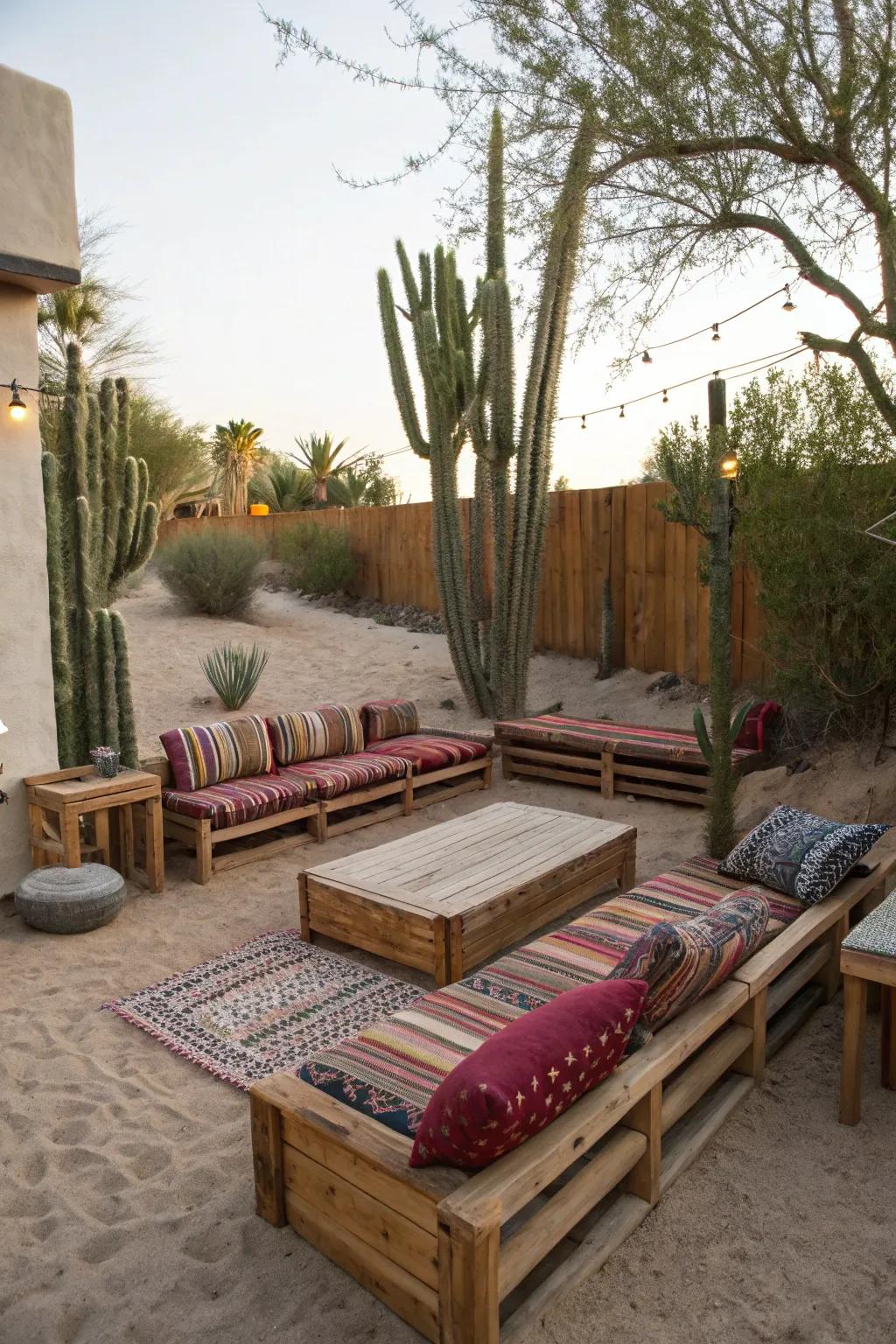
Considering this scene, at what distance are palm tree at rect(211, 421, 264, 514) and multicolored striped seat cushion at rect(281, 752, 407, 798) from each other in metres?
20.7

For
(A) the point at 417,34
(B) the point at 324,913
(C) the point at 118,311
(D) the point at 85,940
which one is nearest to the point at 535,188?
(A) the point at 417,34

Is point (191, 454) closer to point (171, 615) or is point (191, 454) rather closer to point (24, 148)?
point (171, 615)

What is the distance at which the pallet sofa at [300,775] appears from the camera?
548 centimetres

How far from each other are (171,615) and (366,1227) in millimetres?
11270

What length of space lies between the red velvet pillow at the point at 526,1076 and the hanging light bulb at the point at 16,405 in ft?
13.8

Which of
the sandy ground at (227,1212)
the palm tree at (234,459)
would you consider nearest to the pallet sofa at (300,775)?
the sandy ground at (227,1212)

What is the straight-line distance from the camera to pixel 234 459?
26.3 meters

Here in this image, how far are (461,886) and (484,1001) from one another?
1.24 m

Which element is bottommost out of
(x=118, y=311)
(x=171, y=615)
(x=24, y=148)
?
(x=171, y=615)

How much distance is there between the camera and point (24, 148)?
470 cm

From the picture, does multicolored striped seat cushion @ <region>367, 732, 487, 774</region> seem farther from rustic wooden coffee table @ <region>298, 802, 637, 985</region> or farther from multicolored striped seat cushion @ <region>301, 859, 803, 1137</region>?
multicolored striped seat cushion @ <region>301, 859, 803, 1137</region>

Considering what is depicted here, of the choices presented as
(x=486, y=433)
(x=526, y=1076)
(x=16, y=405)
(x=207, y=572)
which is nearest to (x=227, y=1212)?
(x=526, y=1076)

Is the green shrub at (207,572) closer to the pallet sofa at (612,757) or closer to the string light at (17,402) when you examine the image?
the pallet sofa at (612,757)

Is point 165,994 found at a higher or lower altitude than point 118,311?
lower
